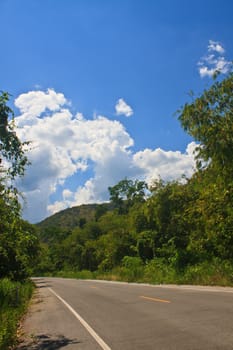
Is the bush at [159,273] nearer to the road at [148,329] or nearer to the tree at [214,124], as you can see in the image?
the tree at [214,124]

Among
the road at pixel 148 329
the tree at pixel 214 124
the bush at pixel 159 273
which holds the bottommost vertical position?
the road at pixel 148 329

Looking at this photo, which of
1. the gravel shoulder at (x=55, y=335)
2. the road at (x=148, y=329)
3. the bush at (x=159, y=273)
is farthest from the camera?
the bush at (x=159, y=273)

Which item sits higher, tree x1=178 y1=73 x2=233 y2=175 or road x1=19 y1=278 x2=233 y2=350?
tree x1=178 y1=73 x2=233 y2=175

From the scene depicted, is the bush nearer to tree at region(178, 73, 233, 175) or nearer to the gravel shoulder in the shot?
tree at region(178, 73, 233, 175)

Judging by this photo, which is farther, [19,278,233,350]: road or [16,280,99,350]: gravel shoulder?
[16,280,99,350]: gravel shoulder

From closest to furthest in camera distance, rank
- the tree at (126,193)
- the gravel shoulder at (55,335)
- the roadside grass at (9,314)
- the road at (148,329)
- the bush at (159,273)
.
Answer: the road at (148,329), the gravel shoulder at (55,335), the roadside grass at (9,314), the bush at (159,273), the tree at (126,193)

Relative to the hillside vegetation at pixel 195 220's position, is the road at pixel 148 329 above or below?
below

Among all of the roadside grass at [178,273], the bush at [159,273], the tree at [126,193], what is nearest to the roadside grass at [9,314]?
the roadside grass at [178,273]

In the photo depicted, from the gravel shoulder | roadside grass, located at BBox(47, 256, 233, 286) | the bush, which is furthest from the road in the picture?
the bush

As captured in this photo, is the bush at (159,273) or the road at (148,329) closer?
the road at (148,329)

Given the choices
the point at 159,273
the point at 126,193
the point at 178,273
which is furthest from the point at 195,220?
the point at 126,193

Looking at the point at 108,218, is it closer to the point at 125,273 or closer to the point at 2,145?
the point at 125,273

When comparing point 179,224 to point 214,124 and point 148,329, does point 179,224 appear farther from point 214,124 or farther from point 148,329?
point 148,329

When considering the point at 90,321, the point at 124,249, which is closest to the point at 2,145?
the point at 90,321
